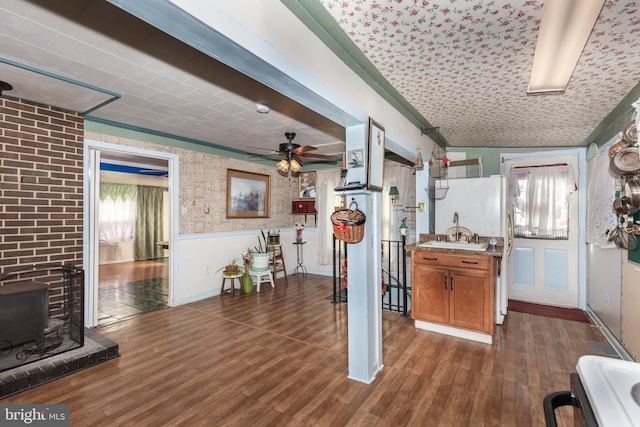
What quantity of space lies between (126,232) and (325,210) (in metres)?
5.69

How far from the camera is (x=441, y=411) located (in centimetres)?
197

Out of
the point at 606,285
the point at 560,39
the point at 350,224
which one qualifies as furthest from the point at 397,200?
the point at 560,39

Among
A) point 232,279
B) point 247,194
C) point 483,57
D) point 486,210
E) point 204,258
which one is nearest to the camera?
point 483,57

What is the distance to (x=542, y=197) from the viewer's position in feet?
14.2

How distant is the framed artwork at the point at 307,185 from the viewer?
21.0ft

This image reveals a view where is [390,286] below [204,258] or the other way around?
below

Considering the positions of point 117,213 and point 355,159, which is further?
point 117,213

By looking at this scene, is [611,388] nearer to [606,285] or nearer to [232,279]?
[606,285]

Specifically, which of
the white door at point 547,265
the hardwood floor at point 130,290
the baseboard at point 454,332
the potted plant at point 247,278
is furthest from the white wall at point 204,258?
the white door at point 547,265

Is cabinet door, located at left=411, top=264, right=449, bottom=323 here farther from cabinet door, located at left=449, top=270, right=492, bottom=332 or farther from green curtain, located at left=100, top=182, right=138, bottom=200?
green curtain, located at left=100, top=182, right=138, bottom=200

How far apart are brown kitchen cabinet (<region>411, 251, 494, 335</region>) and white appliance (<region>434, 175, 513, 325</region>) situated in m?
0.71

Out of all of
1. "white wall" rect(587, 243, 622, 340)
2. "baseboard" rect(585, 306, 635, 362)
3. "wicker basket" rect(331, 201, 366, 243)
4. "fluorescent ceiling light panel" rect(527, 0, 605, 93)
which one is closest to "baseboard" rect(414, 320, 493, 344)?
"baseboard" rect(585, 306, 635, 362)

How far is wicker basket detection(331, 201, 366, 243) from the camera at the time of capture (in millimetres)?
2287

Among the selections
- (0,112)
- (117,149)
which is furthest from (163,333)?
(0,112)
